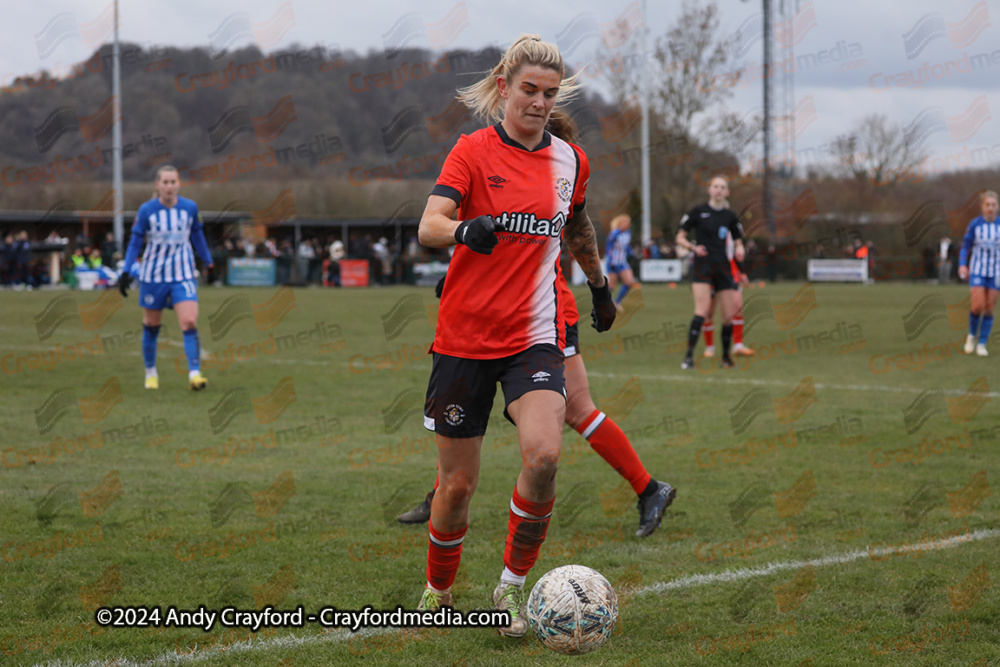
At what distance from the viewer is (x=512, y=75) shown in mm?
3600

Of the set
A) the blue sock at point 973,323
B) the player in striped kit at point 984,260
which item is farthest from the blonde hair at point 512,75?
the blue sock at point 973,323

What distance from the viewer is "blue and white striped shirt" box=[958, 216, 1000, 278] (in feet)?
44.4

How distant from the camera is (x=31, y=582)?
4.20m

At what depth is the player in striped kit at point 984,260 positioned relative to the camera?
13.5 metres

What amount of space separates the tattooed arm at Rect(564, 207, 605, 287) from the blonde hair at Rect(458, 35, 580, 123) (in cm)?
49

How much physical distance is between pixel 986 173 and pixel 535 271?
174 feet

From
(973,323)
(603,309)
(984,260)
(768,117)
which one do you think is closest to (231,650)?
(603,309)

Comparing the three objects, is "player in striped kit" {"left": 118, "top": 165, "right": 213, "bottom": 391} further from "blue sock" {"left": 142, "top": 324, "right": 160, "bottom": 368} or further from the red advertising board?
the red advertising board

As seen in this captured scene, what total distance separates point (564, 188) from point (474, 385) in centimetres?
82

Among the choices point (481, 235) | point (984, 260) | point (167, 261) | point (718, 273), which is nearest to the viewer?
point (481, 235)

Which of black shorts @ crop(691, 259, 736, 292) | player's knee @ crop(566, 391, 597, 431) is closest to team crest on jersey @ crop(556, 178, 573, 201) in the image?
player's knee @ crop(566, 391, 597, 431)

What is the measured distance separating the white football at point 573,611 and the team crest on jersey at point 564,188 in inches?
54.3

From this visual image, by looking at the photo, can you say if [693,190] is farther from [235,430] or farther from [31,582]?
[31,582]

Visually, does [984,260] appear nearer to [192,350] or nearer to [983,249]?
[983,249]
